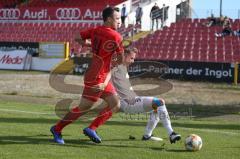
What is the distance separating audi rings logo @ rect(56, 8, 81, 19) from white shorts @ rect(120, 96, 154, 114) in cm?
3498

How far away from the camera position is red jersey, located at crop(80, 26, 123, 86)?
833cm

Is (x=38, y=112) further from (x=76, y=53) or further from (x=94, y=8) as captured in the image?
(x=94, y=8)

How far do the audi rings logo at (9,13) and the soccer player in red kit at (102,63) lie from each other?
1560 inches

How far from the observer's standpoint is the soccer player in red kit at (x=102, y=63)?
8.35 m

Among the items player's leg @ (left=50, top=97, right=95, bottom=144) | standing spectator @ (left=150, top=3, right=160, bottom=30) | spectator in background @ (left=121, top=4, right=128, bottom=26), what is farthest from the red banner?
player's leg @ (left=50, top=97, right=95, bottom=144)

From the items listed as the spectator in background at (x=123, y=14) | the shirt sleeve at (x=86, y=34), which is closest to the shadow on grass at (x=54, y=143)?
the shirt sleeve at (x=86, y=34)

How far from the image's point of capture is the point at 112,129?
35.2ft

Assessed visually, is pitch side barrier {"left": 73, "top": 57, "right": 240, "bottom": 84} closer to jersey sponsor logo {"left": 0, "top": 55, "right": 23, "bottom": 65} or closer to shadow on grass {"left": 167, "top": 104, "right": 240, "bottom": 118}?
shadow on grass {"left": 167, "top": 104, "right": 240, "bottom": 118}

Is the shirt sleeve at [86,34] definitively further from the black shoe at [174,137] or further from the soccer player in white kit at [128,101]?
the black shoe at [174,137]

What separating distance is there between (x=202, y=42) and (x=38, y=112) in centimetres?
1963

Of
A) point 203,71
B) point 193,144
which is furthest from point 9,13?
point 193,144

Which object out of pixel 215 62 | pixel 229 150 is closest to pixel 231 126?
pixel 229 150

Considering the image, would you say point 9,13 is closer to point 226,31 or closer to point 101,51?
point 226,31

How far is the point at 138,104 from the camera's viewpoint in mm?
8891
